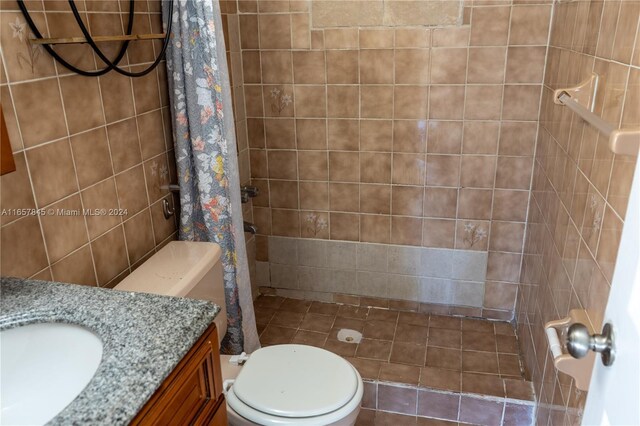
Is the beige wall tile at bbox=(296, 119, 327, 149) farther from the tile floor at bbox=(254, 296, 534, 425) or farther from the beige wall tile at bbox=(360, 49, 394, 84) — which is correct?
the tile floor at bbox=(254, 296, 534, 425)

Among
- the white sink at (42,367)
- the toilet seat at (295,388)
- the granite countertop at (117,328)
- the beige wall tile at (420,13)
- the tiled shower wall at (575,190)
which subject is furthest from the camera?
the beige wall tile at (420,13)

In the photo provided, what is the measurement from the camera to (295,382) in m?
1.58

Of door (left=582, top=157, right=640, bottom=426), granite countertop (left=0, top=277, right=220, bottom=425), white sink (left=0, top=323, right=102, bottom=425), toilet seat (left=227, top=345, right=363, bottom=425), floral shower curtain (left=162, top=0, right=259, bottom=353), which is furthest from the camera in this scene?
floral shower curtain (left=162, top=0, right=259, bottom=353)

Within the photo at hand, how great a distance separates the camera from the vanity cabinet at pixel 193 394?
879 millimetres

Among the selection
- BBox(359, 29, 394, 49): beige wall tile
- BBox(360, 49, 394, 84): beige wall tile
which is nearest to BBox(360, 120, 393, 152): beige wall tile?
BBox(360, 49, 394, 84): beige wall tile

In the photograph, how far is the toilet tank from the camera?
1.50 meters

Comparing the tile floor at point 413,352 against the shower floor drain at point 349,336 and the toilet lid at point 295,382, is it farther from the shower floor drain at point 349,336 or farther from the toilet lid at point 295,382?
the toilet lid at point 295,382

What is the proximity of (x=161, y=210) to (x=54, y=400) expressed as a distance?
956mm

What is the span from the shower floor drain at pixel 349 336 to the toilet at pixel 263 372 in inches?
26.3

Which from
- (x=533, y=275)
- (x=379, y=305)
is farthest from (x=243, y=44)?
(x=533, y=275)

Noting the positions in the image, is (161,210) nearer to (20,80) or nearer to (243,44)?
(20,80)

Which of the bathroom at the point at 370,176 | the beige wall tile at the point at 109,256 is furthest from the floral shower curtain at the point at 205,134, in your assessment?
the beige wall tile at the point at 109,256

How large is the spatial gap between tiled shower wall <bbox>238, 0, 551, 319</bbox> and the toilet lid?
96 cm

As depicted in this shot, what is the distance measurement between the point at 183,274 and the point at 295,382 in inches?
18.8
